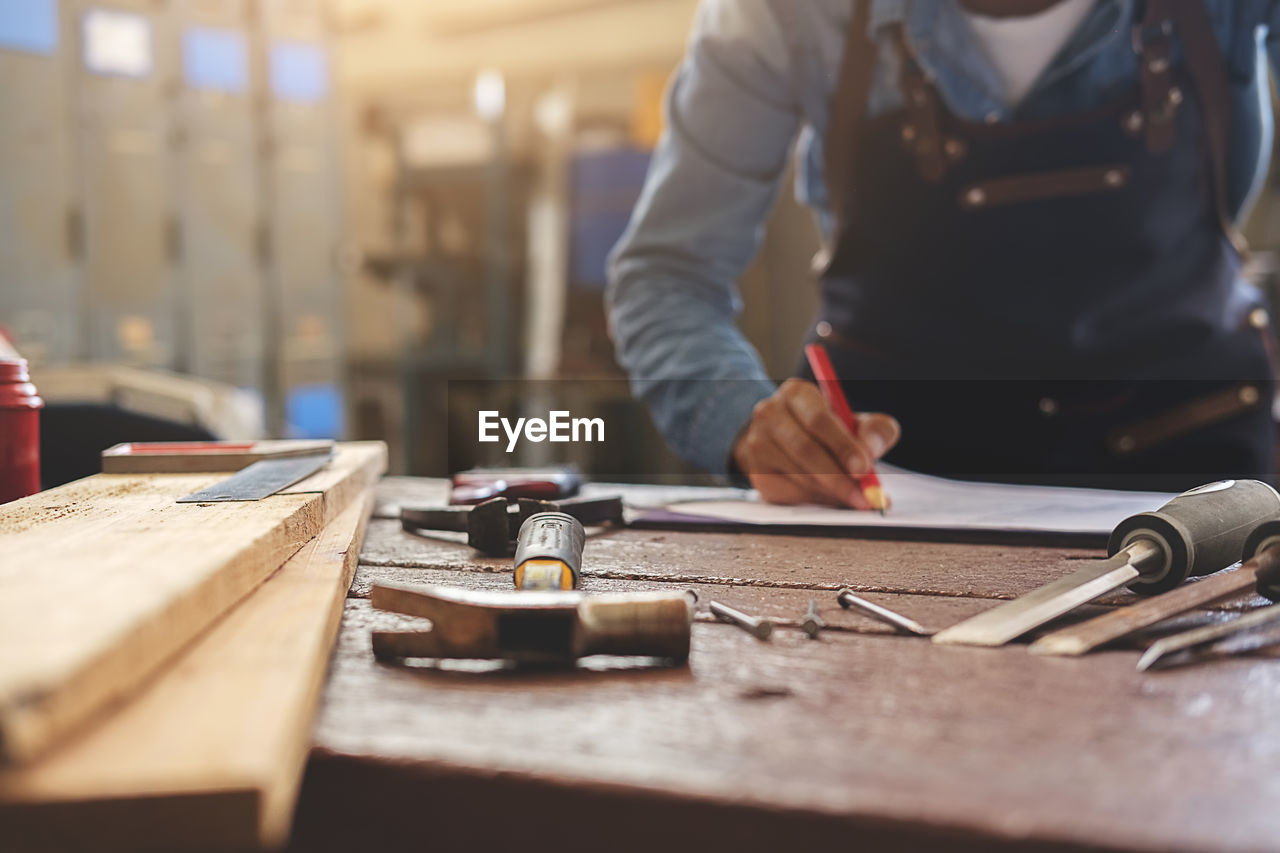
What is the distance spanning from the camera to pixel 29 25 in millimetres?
3055

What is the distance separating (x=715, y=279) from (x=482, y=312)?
3.38 metres

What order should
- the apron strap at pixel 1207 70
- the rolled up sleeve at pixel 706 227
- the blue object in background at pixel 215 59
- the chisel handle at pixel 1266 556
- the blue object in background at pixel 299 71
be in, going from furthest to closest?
the blue object in background at pixel 299 71 < the blue object in background at pixel 215 59 < the rolled up sleeve at pixel 706 227 < the apron strap at pixel 1207 70 < the chisel handle at pixel 1266 556

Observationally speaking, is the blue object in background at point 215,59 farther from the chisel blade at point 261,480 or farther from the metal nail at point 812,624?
the metal nail at point 812,624

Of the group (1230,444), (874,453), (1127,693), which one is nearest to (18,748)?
(1127,693)

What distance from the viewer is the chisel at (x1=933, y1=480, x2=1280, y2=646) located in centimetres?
45

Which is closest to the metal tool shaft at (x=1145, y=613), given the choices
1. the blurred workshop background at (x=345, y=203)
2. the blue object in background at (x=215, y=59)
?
the blurred workshop background at (x=345, y=203)

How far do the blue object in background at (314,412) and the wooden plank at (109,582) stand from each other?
3417 mm

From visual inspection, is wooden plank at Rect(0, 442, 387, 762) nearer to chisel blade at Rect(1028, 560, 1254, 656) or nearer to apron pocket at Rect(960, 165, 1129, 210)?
chisel blade at Rect(1028, 560, 1254, 656)

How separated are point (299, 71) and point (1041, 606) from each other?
162 inches

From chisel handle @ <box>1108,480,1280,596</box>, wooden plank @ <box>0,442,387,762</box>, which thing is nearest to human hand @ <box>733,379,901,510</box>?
chisel handle @ <box>1108,480,1280,596</box>

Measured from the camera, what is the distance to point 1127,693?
1.21ft

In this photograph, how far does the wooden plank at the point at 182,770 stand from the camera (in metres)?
0.25

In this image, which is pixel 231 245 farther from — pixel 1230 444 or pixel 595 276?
pixel 1230 444

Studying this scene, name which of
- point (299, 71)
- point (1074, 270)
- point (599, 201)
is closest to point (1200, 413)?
point (1074, 270)
